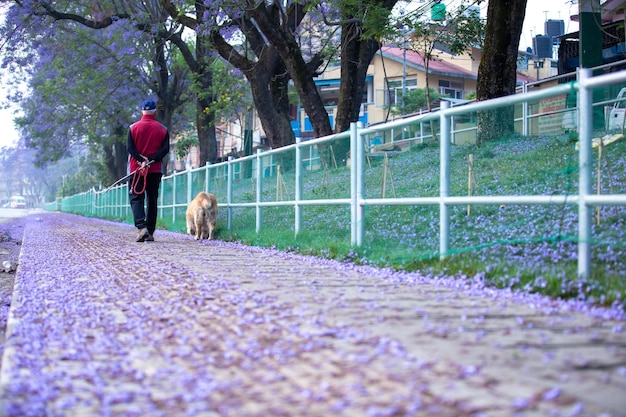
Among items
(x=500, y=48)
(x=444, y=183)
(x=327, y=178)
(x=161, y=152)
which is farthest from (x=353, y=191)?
A: (x=500, y=48)

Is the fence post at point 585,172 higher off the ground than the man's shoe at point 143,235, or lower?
higher

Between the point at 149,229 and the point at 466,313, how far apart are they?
878 cm

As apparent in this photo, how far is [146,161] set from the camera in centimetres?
1215

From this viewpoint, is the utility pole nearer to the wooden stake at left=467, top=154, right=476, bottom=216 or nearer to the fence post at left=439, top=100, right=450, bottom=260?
the wooden stake at left=467, top=154, right=476, bottom=216

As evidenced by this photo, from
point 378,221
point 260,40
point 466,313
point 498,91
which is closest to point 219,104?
point 260,40

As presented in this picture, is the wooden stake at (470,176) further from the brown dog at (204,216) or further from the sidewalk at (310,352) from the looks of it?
the brown dog at (204,216)

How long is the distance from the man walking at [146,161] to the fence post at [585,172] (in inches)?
318

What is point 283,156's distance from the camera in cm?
1161

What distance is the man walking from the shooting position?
40.0ft

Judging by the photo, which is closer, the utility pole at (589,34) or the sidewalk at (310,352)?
the sidewalk at (310,352)

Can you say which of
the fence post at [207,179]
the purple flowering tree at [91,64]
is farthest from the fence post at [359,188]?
the purple flowering tree at [91,64]

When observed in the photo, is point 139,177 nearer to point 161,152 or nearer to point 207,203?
point 161,152

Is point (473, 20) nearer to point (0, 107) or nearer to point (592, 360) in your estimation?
point (592, 360)

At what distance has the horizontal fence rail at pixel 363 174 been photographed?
5090mm
